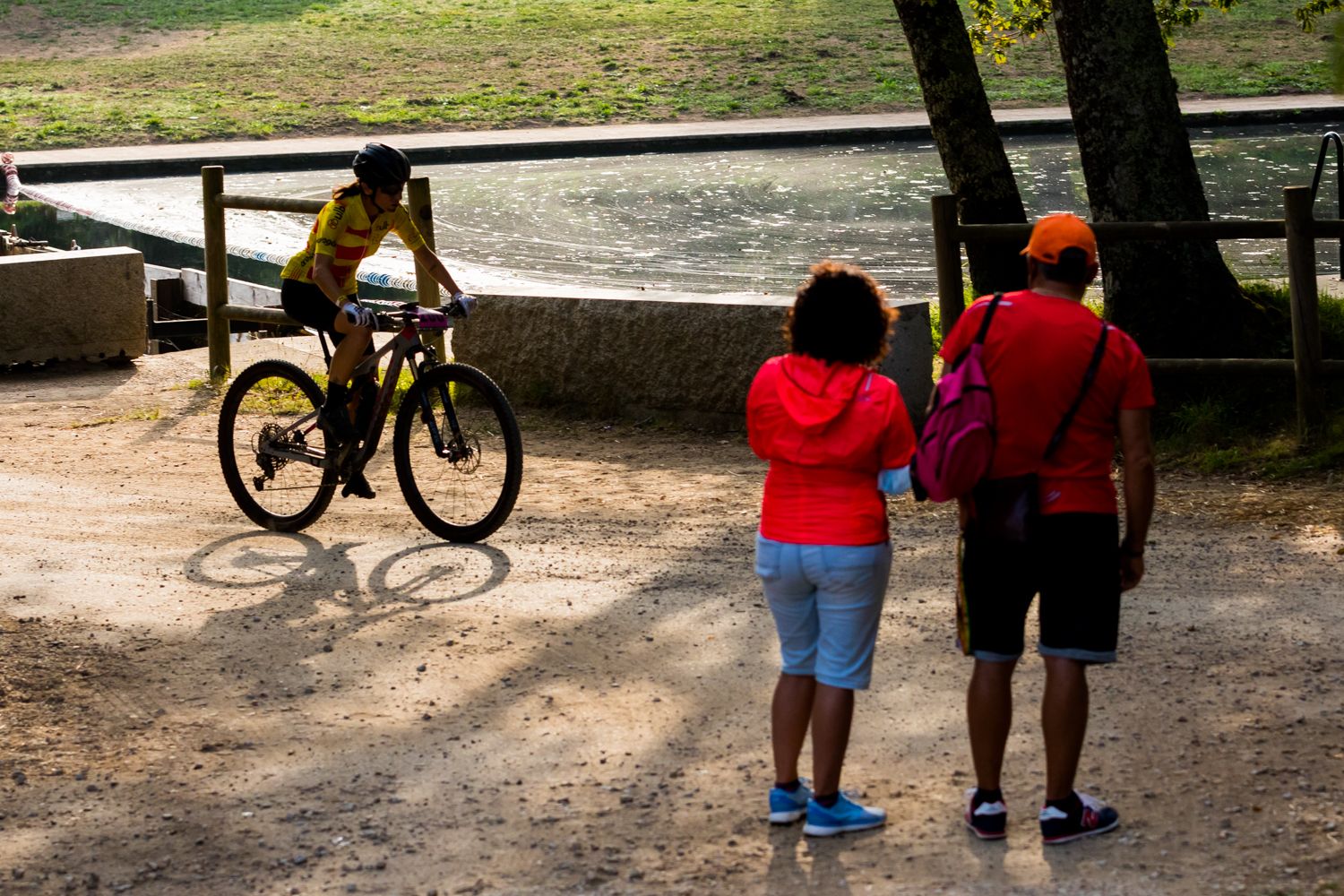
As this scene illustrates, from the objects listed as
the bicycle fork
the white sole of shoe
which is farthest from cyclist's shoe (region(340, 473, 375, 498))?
the white sole of shoe

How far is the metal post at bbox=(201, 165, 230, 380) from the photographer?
37.4 ft

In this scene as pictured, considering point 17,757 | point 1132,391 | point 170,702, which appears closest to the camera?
point 1132,391

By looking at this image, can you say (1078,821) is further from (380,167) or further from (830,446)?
(380,167)

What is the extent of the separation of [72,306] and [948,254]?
6.77m

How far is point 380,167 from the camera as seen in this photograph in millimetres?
6941

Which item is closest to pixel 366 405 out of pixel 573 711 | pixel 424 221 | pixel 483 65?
pixel 573 711

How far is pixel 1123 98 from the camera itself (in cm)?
891

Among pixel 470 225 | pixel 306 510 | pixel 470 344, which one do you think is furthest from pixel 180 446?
pixel 470 225

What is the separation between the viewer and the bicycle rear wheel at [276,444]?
7.52 metres

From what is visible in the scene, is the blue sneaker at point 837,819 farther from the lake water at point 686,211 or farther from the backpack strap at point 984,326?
the lake water at point 686,211

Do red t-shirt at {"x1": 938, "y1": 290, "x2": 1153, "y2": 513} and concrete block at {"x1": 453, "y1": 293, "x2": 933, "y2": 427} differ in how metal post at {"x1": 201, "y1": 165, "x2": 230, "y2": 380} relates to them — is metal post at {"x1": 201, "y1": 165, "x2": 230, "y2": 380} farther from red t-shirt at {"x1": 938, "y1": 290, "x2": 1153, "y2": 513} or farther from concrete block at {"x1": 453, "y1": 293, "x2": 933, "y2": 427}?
red t-shirt at {"x1": 938, "y1": 290, "x2": 1153, "y2": 513}

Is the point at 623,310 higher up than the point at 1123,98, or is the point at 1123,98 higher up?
the point at 1123,98

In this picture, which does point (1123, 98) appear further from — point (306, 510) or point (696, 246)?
point (696, 246)

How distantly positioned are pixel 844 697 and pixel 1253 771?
121cm
